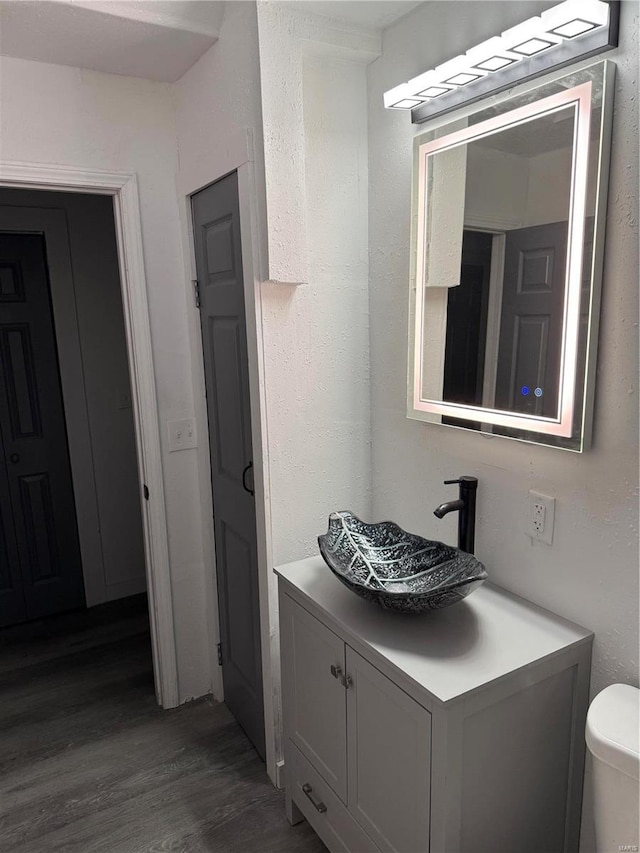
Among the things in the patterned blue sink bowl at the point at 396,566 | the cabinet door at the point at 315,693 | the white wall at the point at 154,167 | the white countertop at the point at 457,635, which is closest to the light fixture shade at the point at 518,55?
the white wall at the point at 154,167

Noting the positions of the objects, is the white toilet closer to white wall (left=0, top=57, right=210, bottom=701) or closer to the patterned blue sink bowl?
the patterned blue sink bowl

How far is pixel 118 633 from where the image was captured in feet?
9.79

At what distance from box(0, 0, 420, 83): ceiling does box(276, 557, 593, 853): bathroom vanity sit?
62.0 inches

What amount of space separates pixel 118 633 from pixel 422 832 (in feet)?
7.00

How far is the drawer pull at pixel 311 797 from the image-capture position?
5.32ft

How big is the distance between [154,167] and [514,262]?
1.38 m

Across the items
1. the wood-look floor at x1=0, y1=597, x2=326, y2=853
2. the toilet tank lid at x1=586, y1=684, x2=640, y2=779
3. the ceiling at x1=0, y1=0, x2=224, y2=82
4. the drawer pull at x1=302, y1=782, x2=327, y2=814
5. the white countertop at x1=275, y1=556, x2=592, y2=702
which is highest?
the ceiling at x1=0, y1=0, x2=224, y2=82

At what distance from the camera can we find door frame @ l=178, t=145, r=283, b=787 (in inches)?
67.6

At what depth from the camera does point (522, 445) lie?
4.83 ft

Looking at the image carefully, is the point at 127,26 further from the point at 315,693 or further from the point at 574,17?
the point at 315,693

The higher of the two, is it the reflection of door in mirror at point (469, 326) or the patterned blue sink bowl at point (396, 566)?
the reflection of door in mirror at point (469, 326)

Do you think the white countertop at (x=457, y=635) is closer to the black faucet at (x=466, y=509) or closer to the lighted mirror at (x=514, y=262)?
the black faucet at (x=466, y=509)

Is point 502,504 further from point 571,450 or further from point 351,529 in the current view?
point 351,529

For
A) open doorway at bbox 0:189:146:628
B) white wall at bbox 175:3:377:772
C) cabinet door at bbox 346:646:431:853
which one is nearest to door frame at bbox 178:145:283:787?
white wall at bbox 175:3:377:772
